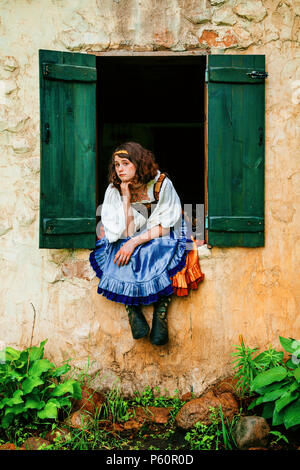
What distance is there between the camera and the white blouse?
150 inches

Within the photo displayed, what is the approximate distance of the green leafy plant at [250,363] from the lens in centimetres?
365

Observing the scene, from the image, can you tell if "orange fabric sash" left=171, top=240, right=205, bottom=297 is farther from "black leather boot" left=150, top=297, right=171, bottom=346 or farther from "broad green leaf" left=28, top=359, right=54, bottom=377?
"broad green leaf" left=28, top=359, right=54, bottom=377

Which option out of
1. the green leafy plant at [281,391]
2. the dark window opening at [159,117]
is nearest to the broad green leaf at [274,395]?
the green leafy plant at [281,391]

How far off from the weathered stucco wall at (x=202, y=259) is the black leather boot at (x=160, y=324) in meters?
0.15

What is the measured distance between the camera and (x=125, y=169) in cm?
379

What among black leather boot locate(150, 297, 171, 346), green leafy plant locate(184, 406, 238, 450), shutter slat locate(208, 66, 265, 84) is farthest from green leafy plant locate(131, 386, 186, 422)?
shutter slat locate(208, 66, 265, 84)

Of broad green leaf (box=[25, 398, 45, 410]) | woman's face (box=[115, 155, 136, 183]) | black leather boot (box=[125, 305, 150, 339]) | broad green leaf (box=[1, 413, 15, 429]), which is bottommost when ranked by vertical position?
broad green leaf (box=[1, 413, 15, 429])

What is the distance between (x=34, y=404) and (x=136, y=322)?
1.03 meters

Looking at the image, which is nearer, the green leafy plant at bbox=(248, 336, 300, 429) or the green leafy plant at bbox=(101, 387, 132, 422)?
the green leafy plant at bbox=(248, 336, 300, 429)

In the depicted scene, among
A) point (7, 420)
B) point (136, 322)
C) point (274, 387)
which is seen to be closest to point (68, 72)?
point (136, 322)

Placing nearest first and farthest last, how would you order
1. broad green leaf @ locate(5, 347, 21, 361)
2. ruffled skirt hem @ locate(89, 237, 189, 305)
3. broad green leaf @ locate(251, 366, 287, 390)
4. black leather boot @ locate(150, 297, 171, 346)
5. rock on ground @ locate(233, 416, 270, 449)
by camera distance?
rock on ground @ locate(233, 416, 270, 449) < broad green leaf @ locate(251, 366, 287, 390) < broad green leaf @ locate(5, 347, 21, 361) < ruffled skirt hem @ locate(89, 237, 189, 305) < black leather boot @ locate(150, 297, 171, 346)

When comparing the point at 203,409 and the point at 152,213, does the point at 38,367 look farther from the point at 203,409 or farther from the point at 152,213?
the point at 152,213

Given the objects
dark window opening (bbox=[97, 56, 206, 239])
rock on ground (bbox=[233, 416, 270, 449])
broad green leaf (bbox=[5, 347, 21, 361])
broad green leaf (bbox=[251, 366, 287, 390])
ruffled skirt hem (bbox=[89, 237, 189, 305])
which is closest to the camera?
rock on ground (bbox=[233, 416, 270, 449])

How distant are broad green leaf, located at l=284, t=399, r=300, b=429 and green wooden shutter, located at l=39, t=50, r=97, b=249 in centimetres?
212
